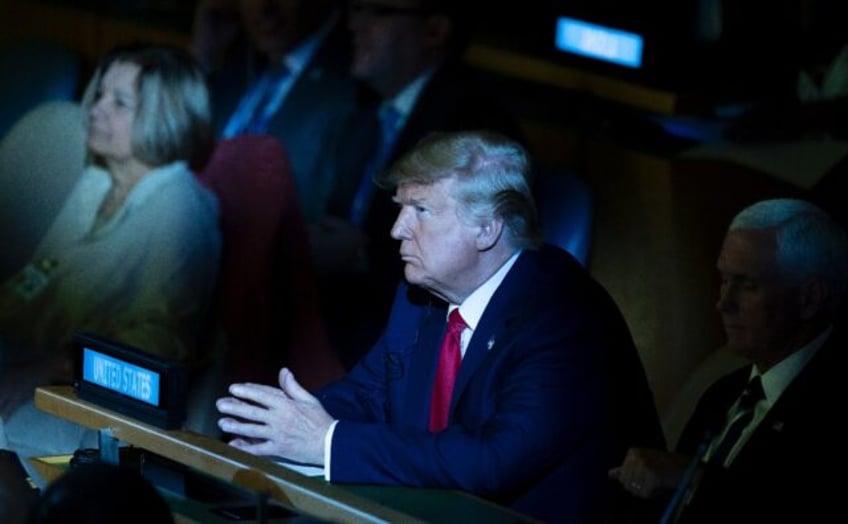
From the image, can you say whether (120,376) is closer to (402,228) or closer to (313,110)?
(402,228)

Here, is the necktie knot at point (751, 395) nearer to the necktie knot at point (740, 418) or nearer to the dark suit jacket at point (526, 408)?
the necktie knot at point (740, 418)

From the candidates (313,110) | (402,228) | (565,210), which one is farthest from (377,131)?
(402,228)

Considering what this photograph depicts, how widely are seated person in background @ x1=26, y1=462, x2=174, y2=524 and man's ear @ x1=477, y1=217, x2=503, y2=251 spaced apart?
124 cm

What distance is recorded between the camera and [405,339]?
375cm

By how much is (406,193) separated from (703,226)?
1410 mm

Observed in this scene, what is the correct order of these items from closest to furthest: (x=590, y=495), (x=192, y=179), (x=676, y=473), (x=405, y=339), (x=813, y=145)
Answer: (x=676, y=473)
(x=590, y=495)
(x=405, y=339)
(x=813, y=145)
(x=192, y=179)

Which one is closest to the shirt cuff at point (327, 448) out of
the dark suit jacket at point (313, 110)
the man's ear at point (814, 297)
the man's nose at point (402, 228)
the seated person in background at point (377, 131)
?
the man's nose at point (402, 228)

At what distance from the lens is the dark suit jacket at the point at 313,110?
18.2 feet

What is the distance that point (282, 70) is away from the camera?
5.77 m

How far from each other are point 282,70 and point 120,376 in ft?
8.33

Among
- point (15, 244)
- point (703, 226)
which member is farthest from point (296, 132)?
point (703, 226)

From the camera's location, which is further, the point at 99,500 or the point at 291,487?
the point at 291,487

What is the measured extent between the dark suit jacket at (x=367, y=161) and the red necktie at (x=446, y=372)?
1.34 m

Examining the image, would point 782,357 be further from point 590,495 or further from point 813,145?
point 813,145
